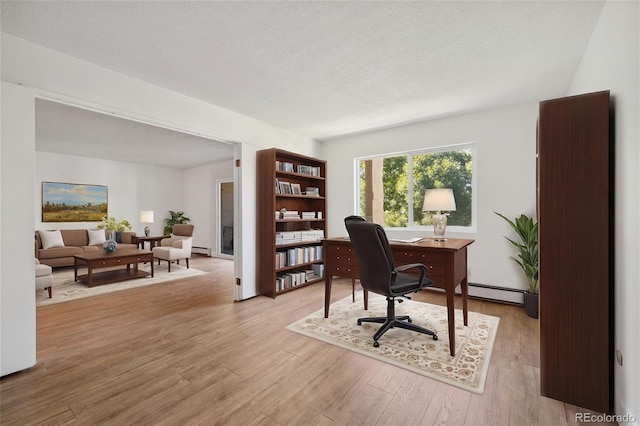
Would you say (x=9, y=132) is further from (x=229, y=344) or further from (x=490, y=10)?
(x=490, y=10)

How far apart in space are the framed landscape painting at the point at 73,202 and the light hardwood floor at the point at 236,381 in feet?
14.2

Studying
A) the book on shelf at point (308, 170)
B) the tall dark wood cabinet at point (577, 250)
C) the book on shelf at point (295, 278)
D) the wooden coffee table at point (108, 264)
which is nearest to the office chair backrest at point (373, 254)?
the tall dark wood cabinet at point (577, 250)

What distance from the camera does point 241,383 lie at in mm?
1924

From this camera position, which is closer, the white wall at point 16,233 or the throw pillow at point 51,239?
the white wall at point 16,233

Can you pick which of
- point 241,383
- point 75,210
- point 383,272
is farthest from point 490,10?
point 75,210

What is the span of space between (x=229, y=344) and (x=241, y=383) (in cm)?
64

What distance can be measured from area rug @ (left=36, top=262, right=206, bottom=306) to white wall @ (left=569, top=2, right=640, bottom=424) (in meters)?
5.45

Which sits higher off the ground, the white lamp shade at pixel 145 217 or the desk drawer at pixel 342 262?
the white lamp shade at pixel 145 217

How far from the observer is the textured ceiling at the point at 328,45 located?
6.12ft

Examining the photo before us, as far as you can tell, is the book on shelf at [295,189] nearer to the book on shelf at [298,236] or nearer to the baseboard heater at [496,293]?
the book on shelf at [298,236]

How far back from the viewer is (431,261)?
247 centimetres

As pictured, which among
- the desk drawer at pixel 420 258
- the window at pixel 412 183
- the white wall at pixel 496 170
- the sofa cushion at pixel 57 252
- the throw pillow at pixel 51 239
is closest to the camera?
the desk drawer at pixel 420 258

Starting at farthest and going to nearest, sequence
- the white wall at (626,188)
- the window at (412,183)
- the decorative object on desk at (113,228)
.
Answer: the decorative object on desk at (113,228)
the window at (412,183)
the white wall at (626,188)

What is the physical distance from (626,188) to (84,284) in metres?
6.37
